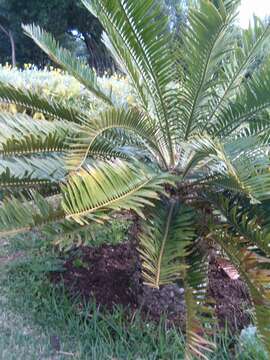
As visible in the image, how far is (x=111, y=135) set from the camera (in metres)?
2.46

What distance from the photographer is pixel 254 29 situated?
2279 mm

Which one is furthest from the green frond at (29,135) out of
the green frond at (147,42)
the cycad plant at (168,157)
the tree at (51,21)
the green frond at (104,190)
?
the tree at (51,21)

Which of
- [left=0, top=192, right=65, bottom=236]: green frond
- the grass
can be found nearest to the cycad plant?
[left=0, top=192, right=65, bottom=236]: green frond

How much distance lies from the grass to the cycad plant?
21cm

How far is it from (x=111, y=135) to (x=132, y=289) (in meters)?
1.03

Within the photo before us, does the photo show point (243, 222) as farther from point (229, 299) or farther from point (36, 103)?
point (36, 103)

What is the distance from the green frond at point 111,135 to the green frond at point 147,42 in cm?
11

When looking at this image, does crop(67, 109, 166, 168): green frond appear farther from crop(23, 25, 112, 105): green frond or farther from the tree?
the tree

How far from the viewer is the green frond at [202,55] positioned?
6.64ft

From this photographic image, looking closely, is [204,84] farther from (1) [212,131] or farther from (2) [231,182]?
(2) [231,182]

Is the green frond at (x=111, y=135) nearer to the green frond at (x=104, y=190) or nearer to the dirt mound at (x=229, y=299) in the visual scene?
the green frond at (x=104, y=190)

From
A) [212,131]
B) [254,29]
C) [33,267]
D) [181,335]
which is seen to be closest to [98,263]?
[33,267]

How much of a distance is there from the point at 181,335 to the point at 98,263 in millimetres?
1005

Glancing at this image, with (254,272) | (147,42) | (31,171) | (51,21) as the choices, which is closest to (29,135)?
(31,171)
